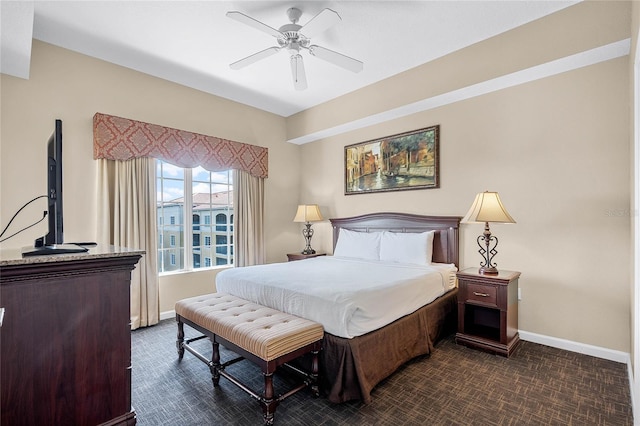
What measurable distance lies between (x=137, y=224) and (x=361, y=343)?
9.72 ft

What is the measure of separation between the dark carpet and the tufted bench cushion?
0.43 m

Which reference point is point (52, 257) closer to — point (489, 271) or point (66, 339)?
point (66, 339)

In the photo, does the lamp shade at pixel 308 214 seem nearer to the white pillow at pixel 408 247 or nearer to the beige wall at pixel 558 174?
the white pillow at pixel 408 247

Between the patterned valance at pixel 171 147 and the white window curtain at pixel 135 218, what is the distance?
0.14m

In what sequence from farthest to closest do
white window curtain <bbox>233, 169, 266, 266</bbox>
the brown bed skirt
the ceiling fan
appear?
white window curtain <bbox>233, 169, 266, 266</bbox> < the ceiling fan < the brown bed skirt

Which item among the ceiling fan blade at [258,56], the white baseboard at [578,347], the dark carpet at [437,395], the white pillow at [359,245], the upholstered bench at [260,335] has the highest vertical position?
the ceiling fan blade at [258,56]

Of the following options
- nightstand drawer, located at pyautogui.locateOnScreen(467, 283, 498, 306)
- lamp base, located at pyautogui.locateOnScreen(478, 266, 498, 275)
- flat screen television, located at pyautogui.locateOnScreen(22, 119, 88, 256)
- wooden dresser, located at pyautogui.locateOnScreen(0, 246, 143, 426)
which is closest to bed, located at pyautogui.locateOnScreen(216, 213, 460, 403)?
nightstand drawer, located at pyautogui.locateOnScreen(467, 283, 498, 306)

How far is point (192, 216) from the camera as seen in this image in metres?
4.38

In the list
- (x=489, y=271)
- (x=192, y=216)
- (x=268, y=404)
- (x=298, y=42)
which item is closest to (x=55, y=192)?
(x=268, y=404)

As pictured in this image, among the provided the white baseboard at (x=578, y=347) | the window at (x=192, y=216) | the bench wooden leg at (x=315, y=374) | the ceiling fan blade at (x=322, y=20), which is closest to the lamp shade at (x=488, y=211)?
the white baseboard at (x=578, y=347)

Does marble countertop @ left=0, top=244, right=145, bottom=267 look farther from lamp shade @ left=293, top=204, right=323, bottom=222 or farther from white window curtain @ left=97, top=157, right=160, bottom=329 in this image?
lamp shade @ left=293, top=204, right=323, bottom=222

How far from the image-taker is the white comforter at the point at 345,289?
7.30 feet

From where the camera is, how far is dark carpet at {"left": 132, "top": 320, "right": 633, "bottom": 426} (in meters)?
1.99

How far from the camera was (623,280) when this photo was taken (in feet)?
8.86
